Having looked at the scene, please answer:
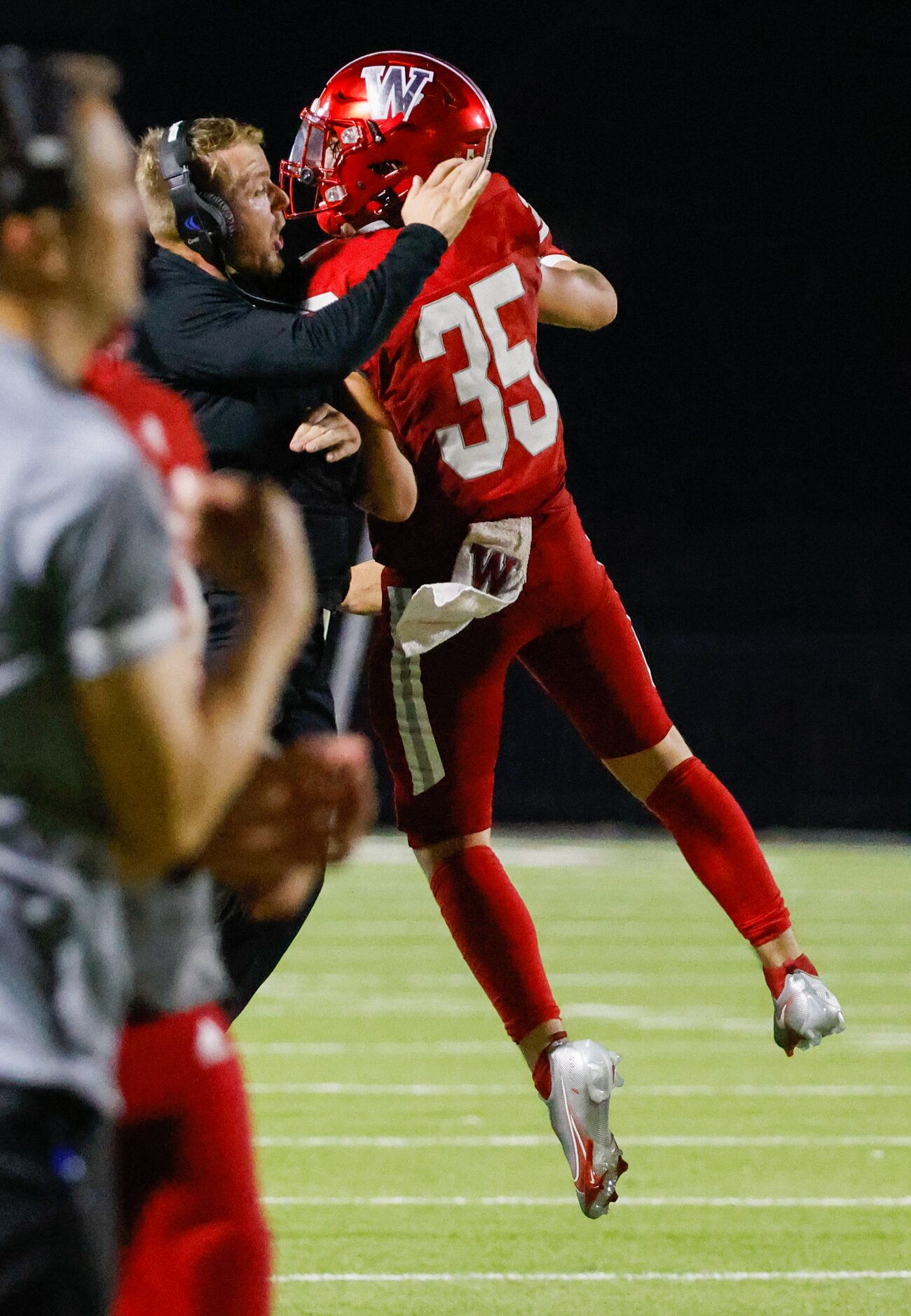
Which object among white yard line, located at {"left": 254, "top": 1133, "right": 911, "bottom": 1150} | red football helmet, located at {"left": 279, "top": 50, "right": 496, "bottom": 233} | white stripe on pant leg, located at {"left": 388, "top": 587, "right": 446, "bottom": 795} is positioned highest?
red football helmet, located at {"left": 279, "top": 50, "right": 496, "bottom": 233}

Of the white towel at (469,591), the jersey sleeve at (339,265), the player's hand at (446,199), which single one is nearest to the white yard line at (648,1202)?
the white towel at (469,591)

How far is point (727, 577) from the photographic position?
1889cm

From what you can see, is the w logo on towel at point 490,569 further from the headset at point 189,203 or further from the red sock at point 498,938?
the headset at point 189,203

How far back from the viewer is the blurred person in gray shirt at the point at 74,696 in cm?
132

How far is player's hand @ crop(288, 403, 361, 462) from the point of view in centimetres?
311

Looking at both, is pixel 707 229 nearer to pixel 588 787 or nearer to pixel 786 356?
pixel 786 356

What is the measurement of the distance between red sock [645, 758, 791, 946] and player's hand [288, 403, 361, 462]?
90 centimetres

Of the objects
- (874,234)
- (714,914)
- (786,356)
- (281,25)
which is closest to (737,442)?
(786,356)

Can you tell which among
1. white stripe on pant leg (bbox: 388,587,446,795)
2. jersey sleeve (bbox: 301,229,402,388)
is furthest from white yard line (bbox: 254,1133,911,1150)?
jersey sleeve (bbox: 301,229,402,388)

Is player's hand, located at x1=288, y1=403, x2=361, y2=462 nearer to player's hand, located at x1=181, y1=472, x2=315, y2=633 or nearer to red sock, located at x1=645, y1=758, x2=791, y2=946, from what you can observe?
red sock, located at x1=645, y1=758, x2=791, y2=946

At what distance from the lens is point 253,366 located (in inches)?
117

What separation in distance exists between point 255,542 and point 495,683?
6.81ft

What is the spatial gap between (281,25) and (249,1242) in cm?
1852

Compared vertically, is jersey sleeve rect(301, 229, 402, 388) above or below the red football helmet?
below
